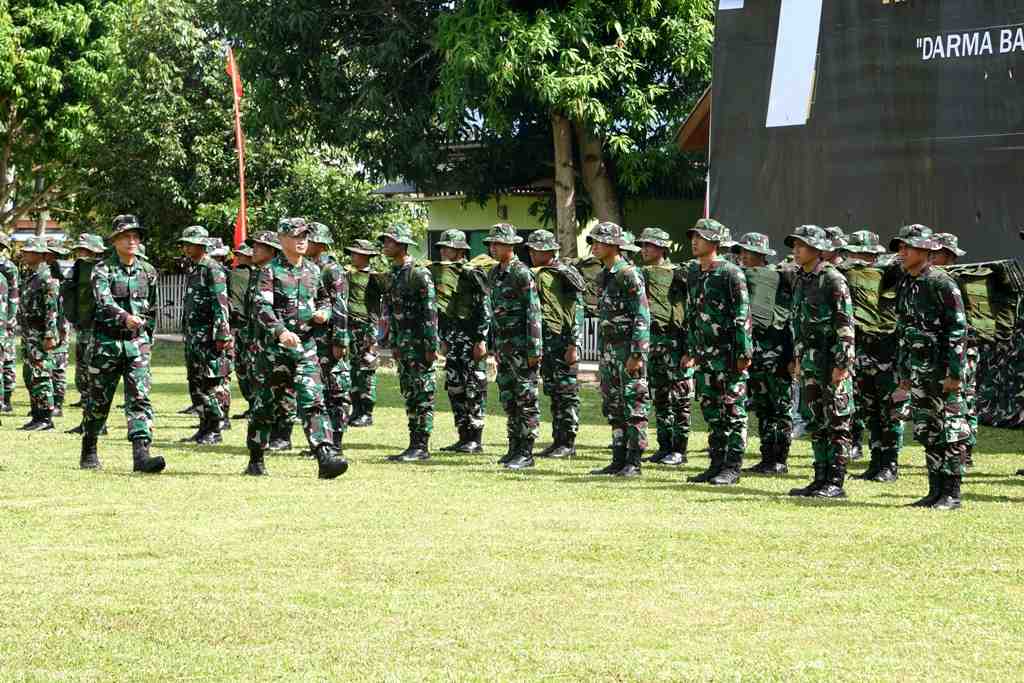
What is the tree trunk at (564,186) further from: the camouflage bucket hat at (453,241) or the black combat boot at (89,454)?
the black combat boot at (89,454)

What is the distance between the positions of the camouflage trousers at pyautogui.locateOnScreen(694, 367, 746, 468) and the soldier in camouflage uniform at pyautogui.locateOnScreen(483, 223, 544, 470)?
1739 millimetres

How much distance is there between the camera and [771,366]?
1338 centimetres

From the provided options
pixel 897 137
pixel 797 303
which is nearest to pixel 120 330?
pixel 797 303

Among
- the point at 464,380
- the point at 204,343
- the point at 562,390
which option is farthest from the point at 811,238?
the point at 204,343

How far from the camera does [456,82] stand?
25.8 metres

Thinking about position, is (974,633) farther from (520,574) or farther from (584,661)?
(520,574)

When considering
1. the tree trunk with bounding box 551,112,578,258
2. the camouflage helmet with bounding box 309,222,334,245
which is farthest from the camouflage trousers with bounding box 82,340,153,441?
the tree trunk with bounding box 551,112,578,258

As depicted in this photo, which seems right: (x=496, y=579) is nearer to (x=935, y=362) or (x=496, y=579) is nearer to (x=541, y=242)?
(x=935, y=362)

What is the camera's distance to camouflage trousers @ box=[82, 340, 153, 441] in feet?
41.1

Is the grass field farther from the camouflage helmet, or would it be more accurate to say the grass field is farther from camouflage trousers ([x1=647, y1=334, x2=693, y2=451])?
the camouflage helmet

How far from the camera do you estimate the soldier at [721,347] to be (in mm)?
12117

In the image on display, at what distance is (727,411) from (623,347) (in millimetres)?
1065

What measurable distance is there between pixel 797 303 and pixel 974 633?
485cm

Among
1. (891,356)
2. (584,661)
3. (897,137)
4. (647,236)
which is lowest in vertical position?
(584,661)
